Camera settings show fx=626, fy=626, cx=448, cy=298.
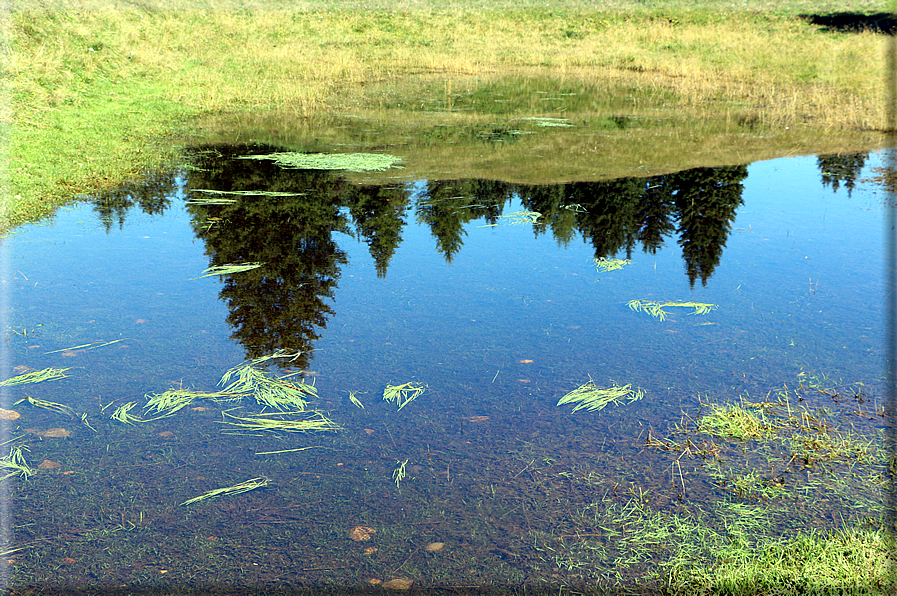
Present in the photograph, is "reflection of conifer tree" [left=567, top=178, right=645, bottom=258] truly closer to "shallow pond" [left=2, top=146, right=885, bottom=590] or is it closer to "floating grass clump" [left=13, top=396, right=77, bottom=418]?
"shallow pond" [left=2, top=146, right=885, bottom=590]

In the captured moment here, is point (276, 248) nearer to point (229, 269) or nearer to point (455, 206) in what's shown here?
point (229, 269)

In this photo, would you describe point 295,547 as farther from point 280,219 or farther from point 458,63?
point 458,63

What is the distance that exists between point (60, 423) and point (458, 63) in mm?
25662

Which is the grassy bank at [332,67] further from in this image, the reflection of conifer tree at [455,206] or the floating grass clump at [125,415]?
the floating grass clump at [125,415]

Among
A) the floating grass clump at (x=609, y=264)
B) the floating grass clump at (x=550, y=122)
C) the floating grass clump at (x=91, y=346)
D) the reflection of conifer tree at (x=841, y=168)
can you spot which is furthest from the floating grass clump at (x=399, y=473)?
the floating grass clump at (x=550, y=122)

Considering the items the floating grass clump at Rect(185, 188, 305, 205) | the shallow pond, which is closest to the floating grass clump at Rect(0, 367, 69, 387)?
the shallow pond

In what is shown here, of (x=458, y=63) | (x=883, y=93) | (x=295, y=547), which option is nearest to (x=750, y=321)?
(x=295, y=547)

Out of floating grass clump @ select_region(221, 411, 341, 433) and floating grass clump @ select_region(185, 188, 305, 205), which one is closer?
floating grass clump @ select_region(221, 411, 341, 433)

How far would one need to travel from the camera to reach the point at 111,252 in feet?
26.8

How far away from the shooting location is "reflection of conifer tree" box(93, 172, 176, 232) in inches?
383

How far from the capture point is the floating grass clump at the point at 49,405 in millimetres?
4723

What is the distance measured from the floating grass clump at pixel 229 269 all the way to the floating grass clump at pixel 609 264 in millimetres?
4277

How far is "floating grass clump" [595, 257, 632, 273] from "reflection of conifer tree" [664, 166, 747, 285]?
0.79m

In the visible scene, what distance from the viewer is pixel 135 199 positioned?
1051cm
